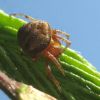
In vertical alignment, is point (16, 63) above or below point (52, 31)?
below

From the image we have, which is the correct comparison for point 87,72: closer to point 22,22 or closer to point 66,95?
point 66,95

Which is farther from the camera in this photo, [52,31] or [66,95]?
[52,31]

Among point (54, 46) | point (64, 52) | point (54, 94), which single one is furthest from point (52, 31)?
point (54, 94)

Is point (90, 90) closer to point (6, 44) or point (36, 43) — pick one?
point (6, 44)

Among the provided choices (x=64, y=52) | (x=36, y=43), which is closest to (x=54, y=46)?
(x=36, y=43)

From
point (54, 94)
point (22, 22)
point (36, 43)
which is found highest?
point (36, 43)

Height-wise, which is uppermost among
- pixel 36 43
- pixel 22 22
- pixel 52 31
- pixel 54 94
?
pixel 52 31

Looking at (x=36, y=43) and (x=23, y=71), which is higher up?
(x=36, y=43)

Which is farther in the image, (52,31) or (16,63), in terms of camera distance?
(52,31)

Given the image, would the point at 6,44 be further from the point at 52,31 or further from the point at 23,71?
the point at 52,31
